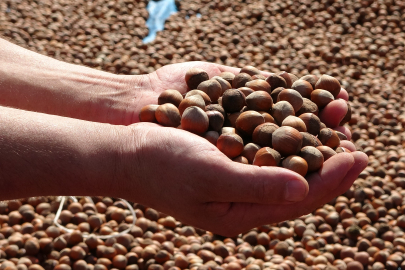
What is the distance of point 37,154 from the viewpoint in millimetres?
1725

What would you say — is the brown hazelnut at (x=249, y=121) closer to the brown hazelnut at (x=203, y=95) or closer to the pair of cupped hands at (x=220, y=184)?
the brown hazelnut at (x=203, y=95)

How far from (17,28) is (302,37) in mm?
3131

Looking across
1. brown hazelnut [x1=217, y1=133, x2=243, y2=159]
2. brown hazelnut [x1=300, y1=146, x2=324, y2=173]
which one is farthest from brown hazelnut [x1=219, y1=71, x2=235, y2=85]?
brown hazelnut [x1=300, y1=146, x2=324, y2=173]

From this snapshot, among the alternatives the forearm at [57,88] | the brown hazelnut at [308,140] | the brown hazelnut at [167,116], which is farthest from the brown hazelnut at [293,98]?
the forearm at [57,88]

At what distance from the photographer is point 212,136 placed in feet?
6.58

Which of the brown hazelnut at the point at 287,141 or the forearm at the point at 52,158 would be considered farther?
the brown hazelnut at the point at 287,141

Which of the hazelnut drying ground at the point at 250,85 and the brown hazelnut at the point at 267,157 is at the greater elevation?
the brown hazelnut at the point at 267,157

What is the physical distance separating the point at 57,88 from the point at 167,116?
78 cm

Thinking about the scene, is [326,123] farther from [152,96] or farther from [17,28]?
[17,28]

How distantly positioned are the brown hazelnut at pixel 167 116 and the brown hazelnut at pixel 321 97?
2.43 feet

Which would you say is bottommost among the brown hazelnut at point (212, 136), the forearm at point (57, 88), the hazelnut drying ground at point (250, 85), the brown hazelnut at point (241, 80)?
the hazelnut drying ground at point (250, 85)

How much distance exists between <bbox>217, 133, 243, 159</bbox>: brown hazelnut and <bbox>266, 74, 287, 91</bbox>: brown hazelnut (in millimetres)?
616

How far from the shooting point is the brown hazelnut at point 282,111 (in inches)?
85.7

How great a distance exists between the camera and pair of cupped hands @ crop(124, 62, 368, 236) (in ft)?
5.41
